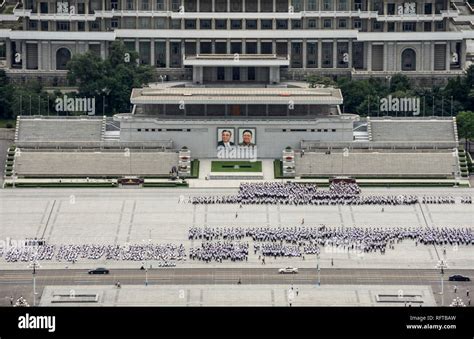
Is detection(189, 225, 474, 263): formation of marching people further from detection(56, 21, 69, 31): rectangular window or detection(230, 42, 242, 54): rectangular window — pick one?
detection(56, 21, 69, 31): rectangular window

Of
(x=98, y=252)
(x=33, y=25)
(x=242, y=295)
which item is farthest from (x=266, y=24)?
(x=242, y=295)

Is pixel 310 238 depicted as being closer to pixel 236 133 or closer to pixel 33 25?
pixel 236 133

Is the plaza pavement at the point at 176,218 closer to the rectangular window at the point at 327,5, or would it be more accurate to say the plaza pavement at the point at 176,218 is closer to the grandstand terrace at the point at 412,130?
the grandstand terrace at the point at 412,130

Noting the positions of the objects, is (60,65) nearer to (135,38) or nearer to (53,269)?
(135,38)

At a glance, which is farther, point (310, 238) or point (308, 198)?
point (308, 198)

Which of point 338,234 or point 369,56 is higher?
point 369,56

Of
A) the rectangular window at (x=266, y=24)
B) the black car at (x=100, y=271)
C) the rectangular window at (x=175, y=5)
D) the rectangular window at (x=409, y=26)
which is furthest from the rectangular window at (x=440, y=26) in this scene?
the black car at (x=100, y=271)

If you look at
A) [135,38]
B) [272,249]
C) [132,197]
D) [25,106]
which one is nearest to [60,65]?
[135,38]
